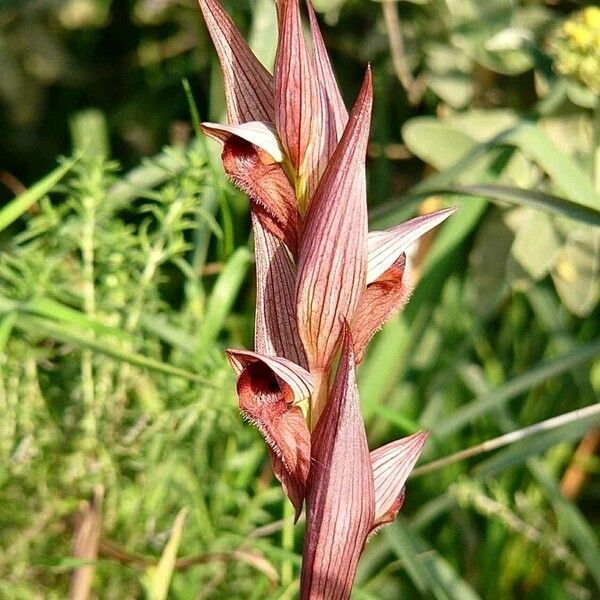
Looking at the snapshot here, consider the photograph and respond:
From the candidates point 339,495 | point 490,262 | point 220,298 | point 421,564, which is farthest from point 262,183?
point 490,262

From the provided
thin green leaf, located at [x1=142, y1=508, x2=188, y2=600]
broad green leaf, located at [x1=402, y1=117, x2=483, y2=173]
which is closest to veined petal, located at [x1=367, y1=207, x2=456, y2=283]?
thin green leaf, located at [x1=142, y1=508, x2=188, y2=600]

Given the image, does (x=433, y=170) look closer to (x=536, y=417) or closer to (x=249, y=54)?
(x=536, y=417)

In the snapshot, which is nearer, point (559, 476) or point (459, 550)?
point (459, 550)

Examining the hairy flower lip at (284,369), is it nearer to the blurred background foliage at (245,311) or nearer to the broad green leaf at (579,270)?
the blurred background foliage at (245,311)

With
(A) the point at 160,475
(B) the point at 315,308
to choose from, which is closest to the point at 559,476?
(A) the point at 160,475

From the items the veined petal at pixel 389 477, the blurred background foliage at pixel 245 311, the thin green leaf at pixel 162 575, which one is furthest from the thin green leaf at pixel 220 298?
the veined petal at pixel 389 477

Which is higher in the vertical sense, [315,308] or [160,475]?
[315,308]
